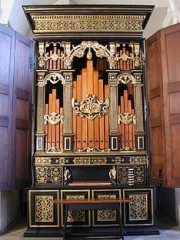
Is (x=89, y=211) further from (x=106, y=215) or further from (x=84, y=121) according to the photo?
(x=84, y=121)

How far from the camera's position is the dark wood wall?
4824mm

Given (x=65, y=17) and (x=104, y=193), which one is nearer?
(x=104, y=193)

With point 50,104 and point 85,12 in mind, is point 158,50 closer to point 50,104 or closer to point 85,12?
point 85,12

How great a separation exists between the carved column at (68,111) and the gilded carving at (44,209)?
2.78ft

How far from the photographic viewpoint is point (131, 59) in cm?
530

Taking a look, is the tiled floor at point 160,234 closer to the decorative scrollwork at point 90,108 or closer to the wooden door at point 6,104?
the wooden door at point 6,104

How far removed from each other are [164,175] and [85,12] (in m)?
2.93

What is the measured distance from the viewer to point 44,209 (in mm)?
4871

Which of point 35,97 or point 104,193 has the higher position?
point 35,97

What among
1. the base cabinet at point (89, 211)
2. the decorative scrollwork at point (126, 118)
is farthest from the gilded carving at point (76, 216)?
the decorative scrollwork at point (126, 118)

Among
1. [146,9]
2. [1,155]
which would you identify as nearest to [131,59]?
[146,9]

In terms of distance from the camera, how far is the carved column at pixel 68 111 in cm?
509

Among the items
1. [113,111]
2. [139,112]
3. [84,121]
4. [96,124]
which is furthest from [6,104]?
[139,112]

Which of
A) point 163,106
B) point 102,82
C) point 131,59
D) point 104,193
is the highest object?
point 131,59
